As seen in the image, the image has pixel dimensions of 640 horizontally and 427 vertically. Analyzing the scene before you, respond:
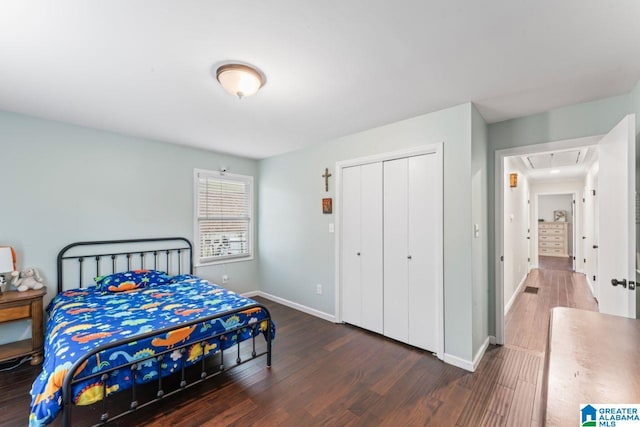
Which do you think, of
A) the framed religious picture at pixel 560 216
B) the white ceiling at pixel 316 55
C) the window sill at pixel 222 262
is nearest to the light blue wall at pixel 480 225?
the white ceiling at pixel 316 55

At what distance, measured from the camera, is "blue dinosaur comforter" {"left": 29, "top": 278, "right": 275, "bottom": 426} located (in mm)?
1559

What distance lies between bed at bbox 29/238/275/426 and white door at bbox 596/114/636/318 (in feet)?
8.92

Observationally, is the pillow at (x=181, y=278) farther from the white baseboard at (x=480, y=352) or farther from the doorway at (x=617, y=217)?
the doorway at (x=617, y=217)

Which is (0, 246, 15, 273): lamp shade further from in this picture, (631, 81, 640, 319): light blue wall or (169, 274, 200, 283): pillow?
(631, 81, 640, 319): light blue wall

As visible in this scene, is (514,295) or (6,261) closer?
(6,261)

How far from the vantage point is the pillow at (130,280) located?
299cm

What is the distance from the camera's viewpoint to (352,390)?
7.12 ft

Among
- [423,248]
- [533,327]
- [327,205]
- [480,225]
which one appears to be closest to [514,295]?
[533,327]

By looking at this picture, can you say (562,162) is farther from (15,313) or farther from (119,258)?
(15,313)

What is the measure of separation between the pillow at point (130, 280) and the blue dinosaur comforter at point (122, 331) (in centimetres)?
7

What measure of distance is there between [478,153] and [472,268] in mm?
1133

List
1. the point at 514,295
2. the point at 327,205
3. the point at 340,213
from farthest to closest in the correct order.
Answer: the point at 514,295 < the point at 327,205 < the point at 340,213

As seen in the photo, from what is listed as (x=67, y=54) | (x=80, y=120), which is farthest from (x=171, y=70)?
(x=80, y=120)

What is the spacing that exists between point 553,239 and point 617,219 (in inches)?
359
